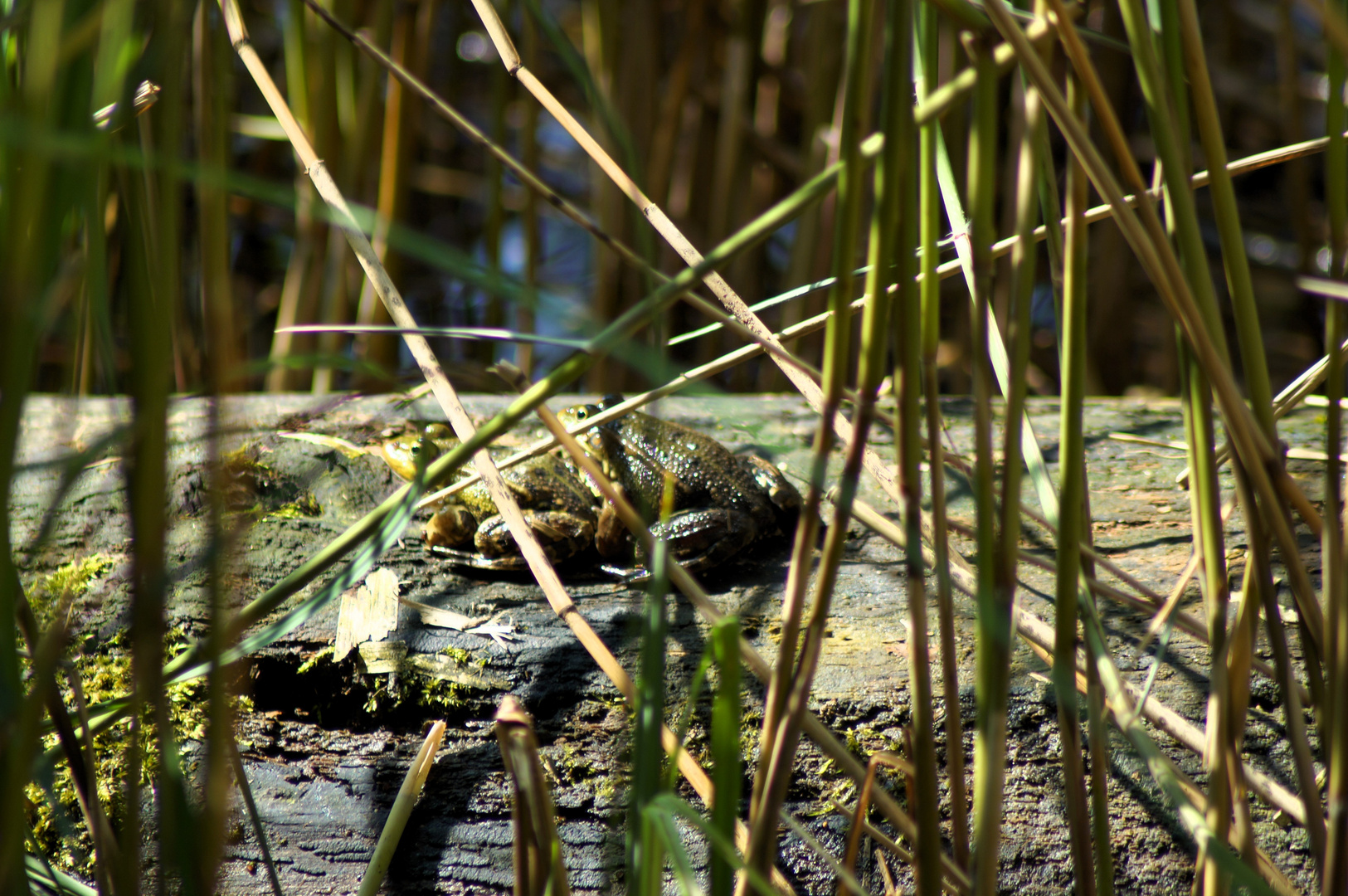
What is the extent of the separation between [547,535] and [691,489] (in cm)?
35

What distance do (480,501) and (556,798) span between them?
31.6 inches

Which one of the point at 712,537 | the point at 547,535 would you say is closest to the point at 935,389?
the point at 712,537

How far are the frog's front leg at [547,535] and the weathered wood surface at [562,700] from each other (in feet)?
0.20

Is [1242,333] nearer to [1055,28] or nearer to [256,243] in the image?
[1055,28]

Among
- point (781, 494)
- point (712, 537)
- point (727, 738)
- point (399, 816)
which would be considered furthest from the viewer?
point (781, 494)

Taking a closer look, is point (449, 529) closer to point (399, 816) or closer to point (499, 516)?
point (499, 516)

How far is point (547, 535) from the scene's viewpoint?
5.37 ft

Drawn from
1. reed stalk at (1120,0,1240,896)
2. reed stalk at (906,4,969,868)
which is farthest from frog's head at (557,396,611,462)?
A: reed stalk at (1120,0,1240,896)

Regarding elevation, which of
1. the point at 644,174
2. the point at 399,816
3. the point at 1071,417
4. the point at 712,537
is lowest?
the point at 399,816

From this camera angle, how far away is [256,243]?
429cm

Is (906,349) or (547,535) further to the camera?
(547,535)

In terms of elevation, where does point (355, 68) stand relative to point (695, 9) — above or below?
below

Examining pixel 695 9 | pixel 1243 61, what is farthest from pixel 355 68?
pixel 1243 61

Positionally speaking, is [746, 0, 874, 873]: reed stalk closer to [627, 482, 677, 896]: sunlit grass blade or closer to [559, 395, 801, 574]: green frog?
[627, 482, 677, 896]: sunlit grass blade
